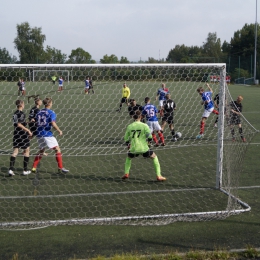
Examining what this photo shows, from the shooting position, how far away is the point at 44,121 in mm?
9008

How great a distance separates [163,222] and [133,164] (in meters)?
3.80

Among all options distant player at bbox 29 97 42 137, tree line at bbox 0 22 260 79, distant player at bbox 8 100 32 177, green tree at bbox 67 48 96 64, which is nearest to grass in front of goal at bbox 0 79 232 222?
distant player at bbox 8 100 32 177

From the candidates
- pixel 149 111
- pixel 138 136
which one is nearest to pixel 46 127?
pixel 138 136

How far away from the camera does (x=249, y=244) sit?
5.67 meters

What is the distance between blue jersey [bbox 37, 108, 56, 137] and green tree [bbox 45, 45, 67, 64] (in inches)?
2274

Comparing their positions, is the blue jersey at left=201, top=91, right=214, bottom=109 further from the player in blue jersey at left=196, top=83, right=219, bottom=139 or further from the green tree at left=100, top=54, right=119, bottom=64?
the green tree at left=100, top=54, right=119, bottom=64

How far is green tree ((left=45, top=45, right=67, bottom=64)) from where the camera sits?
67625 mm

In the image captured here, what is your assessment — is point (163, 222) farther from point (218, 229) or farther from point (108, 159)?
point (108, 159)

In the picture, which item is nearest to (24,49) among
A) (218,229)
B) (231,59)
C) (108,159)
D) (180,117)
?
(231,59)

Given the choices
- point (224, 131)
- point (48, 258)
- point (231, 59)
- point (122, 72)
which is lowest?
point (48, 258)

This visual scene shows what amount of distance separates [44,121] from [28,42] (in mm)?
73984

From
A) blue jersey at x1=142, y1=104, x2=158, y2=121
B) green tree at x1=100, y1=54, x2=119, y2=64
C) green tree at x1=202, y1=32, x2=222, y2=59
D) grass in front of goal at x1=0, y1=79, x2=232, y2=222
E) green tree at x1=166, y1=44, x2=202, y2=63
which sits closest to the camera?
grass in front of goal at x1=0, y1=79, x2=232, y2=222

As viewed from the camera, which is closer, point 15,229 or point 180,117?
point 15,229

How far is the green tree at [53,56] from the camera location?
222 ft
